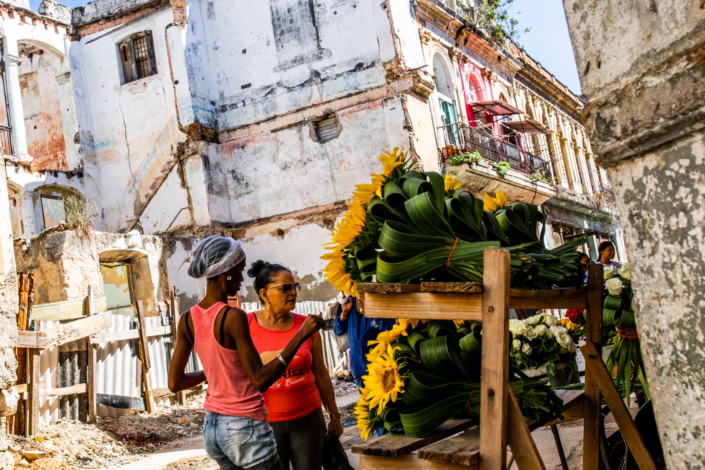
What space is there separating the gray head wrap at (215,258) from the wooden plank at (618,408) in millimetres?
1677

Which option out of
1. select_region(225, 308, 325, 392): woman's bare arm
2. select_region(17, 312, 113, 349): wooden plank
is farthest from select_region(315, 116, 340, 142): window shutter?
select_region(225, 308, 325, 392): woman's bare arm

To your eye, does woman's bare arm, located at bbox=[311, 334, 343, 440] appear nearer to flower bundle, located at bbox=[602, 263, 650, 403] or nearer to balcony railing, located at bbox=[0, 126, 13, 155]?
flower bundle, located at bbox=[602, 263, 650, 403]

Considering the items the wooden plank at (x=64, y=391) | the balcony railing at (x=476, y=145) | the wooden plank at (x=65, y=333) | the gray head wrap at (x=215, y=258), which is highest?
the balcony railing at (x=476, y=145)

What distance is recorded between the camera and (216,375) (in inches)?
110

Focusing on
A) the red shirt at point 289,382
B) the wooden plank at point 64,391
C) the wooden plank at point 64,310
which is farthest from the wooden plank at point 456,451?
the wooden plank at point 64,310

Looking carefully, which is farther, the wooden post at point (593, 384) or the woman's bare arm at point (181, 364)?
the woman's bare arm at point (181, 364)

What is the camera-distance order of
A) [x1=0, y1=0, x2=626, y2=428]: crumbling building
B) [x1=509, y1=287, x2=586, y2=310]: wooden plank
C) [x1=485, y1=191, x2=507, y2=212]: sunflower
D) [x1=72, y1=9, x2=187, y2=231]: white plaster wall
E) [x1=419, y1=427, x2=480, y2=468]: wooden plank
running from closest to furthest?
[x1=419, y1=427, x2=480, y2=468]: wooden plank
[x1=509, y1=287, x2=586, y2=310]: wooden plank
[x1=485, y1=191, x2=507, y2=212]: sunflower
[x1=0, y1=0, x2=626, y2=428]: crumbling building
[x1=72, y1=9, x2=187, y2=231]: white plaster wall

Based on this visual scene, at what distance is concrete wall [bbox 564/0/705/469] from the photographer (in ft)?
5.21

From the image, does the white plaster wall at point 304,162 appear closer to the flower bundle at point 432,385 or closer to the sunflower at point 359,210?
the sunflower at point 359,210

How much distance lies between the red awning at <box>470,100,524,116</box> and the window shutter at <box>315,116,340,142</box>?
4.57 m


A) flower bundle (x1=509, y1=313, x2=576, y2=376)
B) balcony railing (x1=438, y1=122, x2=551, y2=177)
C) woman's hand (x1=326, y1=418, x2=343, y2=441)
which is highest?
balcony railing (x1=438, y1=122, x2=551, y2=177)

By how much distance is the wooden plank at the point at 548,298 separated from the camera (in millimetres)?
2230

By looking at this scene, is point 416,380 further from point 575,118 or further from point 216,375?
point 575,118

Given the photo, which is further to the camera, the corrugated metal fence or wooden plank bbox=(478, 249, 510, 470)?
the corrugated metal fence
